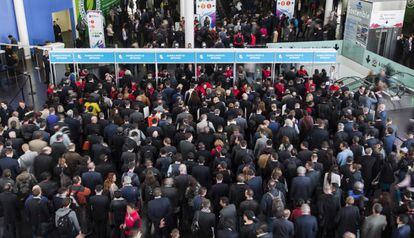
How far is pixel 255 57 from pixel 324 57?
2.02m

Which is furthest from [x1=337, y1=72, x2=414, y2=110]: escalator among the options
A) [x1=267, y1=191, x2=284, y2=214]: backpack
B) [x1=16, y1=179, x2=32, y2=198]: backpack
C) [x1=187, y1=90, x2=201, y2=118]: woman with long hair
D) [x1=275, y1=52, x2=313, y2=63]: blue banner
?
[x1=16, y1=179, x2=32, y2=198]: backpack

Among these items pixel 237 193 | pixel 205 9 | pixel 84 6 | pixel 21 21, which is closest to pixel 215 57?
pixel 237 193

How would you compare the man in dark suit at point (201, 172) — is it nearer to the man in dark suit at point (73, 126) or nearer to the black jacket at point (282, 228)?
the black jacket at point (282, 228)

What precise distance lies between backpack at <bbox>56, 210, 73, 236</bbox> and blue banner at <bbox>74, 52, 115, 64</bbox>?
755 cm

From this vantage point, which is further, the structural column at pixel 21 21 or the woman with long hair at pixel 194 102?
the structural column at pixel 21 21

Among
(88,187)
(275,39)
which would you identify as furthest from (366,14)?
(88,187)

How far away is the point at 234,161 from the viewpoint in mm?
9102

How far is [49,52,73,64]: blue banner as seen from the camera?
13.9 m

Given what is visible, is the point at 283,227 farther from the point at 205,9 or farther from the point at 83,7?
the point at 83,7

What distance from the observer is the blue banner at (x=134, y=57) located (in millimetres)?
14062

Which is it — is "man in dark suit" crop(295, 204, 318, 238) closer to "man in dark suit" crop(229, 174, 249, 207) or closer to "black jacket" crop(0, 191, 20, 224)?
"man in dark suit" crop(229, 174, 249, 207)

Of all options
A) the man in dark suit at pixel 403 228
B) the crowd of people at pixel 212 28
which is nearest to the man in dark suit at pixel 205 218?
the man in dark suit at pixel 403 228

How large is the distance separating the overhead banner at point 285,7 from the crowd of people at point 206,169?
1087 cm

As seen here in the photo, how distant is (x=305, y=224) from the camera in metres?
7.08
